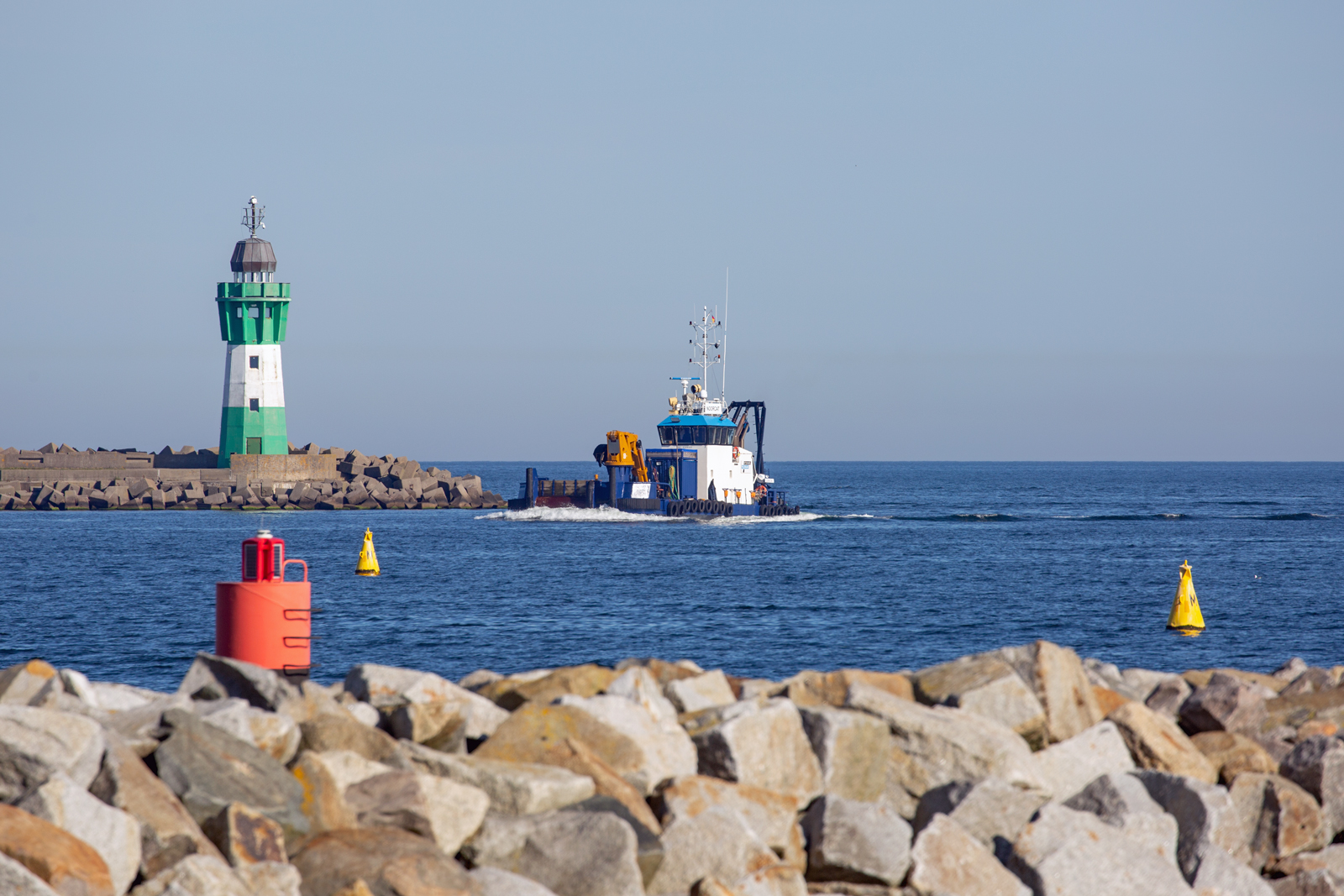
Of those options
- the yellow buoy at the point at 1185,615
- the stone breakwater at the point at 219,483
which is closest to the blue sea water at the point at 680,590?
the yellow buoy at the point at 1185,615

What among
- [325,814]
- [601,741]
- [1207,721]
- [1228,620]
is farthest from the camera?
[1228,620]

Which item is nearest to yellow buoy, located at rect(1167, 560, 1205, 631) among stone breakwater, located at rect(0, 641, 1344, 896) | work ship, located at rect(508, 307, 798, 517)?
stone breakwater, located at rect(0, 641, 1344, 896)

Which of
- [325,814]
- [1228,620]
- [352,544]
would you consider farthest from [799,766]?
[352,544]

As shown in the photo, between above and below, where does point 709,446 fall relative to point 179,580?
above

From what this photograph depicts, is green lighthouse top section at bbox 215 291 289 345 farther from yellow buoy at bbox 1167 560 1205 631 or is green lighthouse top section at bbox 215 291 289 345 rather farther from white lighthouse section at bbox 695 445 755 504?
yellow buoy at bbox 1167 560 1205 631

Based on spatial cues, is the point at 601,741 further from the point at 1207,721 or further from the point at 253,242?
the point at 253,242

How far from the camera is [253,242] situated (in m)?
60.6

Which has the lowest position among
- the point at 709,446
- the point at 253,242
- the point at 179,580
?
the point at 179,580

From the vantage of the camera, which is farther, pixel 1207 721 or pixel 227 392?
pixel 227 392

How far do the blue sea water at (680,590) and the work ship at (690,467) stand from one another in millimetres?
844

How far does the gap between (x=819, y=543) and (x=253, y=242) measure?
3038cm

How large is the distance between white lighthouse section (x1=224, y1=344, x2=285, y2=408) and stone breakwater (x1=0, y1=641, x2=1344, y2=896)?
5456 cm

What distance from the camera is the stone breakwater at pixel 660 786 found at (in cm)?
489

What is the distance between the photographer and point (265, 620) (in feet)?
35.2
